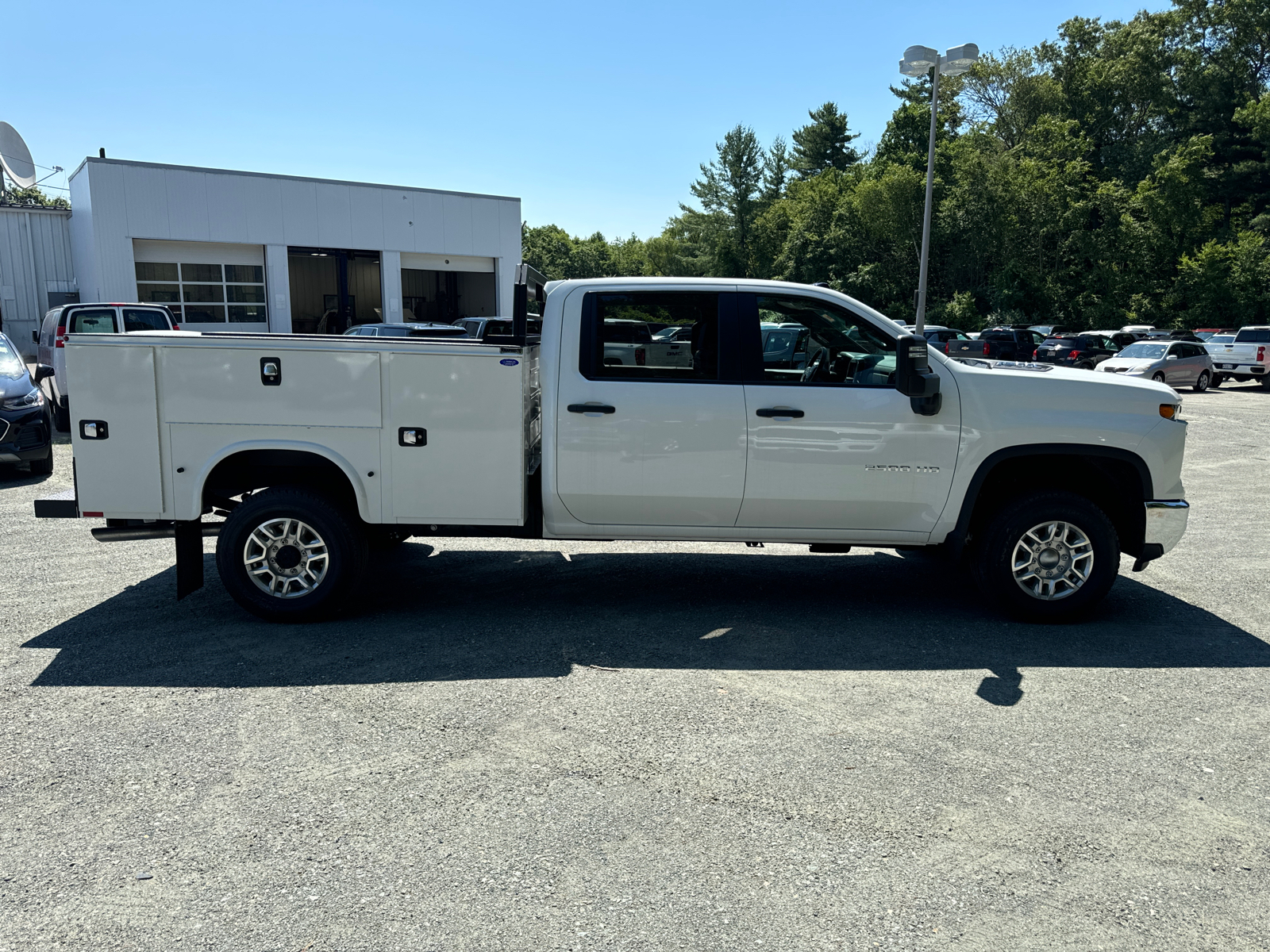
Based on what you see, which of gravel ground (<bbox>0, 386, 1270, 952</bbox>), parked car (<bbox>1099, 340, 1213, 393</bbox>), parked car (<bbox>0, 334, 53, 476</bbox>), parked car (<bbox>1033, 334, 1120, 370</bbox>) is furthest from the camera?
parked car (<bbox>1033, 334, 1120, 370</bbox>)

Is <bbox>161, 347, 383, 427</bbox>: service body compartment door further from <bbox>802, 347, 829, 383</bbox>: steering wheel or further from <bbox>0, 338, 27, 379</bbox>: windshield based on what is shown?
<bbox>0, 338, 27, 379</bbox>: windshield

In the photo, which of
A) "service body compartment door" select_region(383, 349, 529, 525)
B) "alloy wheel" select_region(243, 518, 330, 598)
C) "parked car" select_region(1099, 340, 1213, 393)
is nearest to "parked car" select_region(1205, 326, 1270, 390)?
"parked car" select_region(1099, 340, 1213, 393)

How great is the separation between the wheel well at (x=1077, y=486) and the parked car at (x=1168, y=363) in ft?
73.4

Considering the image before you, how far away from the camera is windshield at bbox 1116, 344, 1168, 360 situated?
27.6 m

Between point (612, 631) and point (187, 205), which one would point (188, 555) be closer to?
point (612, 631)

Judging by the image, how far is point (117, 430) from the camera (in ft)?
19.3

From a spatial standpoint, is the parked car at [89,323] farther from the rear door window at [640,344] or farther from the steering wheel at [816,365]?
the steering wheel at [816,365]

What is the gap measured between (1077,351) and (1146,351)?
212cm

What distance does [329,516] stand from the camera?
5977 millimetres

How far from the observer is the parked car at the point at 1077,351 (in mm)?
29594

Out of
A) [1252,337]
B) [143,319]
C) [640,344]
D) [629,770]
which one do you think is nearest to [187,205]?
[143,319]

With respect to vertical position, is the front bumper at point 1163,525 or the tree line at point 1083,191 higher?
the tree line at point 1083,191

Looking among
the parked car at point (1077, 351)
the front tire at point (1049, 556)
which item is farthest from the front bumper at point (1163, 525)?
the parked car at point (1077, 351)

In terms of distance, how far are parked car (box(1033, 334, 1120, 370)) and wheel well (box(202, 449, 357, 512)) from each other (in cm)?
2706
